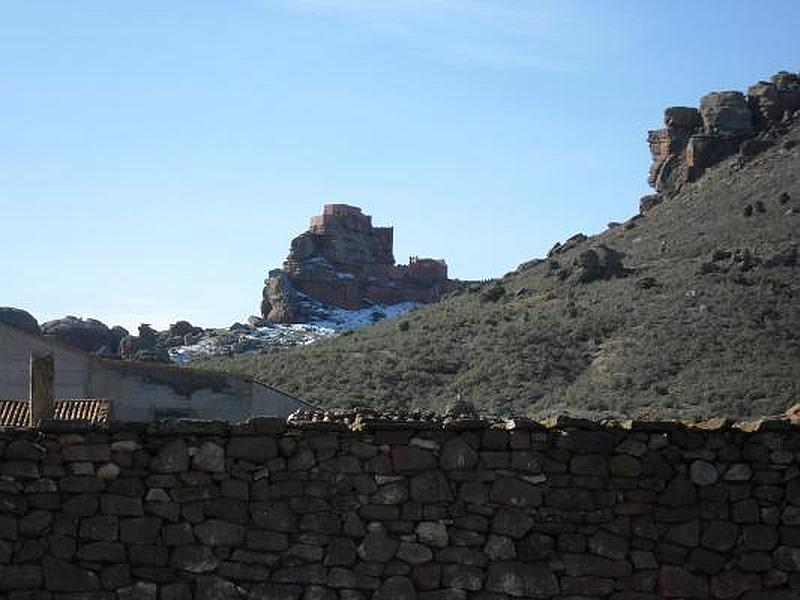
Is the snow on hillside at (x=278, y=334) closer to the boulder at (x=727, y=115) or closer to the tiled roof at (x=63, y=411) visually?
the boulder at (x=727, y=115)

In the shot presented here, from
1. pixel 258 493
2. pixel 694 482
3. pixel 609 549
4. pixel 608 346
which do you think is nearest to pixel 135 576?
pixel 258 493

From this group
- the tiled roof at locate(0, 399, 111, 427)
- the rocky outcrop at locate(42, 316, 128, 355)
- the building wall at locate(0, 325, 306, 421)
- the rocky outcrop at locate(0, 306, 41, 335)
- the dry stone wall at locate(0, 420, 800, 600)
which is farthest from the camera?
the rocky outcrop at locate(42, 316, 128, 355)

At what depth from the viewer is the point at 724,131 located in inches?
2717

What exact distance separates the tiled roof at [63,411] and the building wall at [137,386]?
13.9ft

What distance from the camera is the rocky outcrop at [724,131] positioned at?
6762cm

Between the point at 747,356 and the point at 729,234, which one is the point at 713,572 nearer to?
the point at 747,356

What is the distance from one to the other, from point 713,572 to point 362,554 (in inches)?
103

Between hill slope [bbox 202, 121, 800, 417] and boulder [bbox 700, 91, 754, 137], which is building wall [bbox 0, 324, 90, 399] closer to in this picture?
hill slope [bbox 202, 121, 800, 417]

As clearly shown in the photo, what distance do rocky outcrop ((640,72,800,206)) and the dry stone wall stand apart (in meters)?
56.0

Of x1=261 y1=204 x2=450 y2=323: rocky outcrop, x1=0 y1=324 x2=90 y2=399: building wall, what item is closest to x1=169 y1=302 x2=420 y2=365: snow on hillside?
x1=261 y1=204 x2=450 y2=323: rocky outcrop

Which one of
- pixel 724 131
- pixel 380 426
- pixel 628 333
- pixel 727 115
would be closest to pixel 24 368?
pixel 380 426

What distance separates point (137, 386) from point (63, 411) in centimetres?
609

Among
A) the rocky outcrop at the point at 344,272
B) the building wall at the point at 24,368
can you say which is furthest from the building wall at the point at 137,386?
the rocky outcrop at the point at 344,272

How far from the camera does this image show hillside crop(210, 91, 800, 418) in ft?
131
